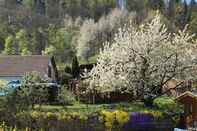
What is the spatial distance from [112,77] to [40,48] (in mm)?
51104

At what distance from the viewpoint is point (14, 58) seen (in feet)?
156

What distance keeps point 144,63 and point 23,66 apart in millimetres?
14209

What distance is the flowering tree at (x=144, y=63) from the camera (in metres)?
34.8

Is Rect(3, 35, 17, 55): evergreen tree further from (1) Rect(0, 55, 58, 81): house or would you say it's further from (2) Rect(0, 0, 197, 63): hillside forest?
(1) Rect(0, 55, 58, 81): house

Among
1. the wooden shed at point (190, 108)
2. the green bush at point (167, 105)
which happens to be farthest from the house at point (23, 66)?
the wooden shed at point (190, 108)

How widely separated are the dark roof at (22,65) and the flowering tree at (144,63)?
9.97 meters

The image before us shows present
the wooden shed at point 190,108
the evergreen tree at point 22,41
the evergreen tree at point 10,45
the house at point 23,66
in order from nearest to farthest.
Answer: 1. the wooden shed at point 190,108
2. the house at point 23,66
3. the evergreen tree at point 10,45
4. the evergreen tree at point 22,41

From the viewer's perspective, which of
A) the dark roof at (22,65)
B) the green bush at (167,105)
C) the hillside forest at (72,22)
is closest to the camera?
the green bush at (167,105)

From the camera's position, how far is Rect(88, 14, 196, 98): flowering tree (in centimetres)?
3484

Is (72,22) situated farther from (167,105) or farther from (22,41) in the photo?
(167,105)

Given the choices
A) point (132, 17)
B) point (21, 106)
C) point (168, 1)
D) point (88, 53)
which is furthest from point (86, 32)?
point (21, 106)

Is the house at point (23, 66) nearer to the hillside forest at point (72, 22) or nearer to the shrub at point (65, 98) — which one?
the shrub at point (65, 98)

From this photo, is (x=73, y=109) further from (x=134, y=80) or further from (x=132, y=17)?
(x=132, y=17)

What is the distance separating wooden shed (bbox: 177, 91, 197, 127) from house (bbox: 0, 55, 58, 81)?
46.9 ft
